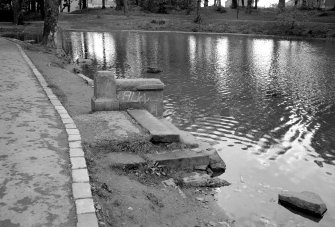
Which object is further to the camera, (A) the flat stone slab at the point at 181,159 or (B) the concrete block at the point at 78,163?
(A) the flat stone slab at the point at 181,159

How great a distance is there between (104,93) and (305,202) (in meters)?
5.76

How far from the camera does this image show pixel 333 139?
1195 centimetres

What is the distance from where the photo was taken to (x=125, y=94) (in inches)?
430

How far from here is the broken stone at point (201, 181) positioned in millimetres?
8039

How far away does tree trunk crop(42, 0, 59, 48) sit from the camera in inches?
981

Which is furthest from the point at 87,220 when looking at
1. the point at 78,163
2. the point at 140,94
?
the point at 140,94

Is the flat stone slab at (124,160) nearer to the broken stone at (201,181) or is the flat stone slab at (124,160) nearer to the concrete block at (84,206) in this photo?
the broken stone at (201,181)

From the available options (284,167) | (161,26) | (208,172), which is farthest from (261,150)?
(161,26)

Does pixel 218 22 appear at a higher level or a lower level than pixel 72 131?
higher

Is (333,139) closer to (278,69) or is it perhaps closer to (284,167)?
(284,167)

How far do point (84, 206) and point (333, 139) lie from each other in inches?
357

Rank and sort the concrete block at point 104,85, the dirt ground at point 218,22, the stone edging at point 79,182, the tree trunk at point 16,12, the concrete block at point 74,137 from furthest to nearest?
the tree trunk at point 16,12 → the dirt ground at point 218,22 → the concrete block at point 104,85 → the concrete block at point 74,137 → the stone edging at point 79,182

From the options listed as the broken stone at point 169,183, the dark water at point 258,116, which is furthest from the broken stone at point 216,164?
the broken stone at point 169,183

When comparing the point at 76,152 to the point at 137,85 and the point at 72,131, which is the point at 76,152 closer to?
the point at 72,131
